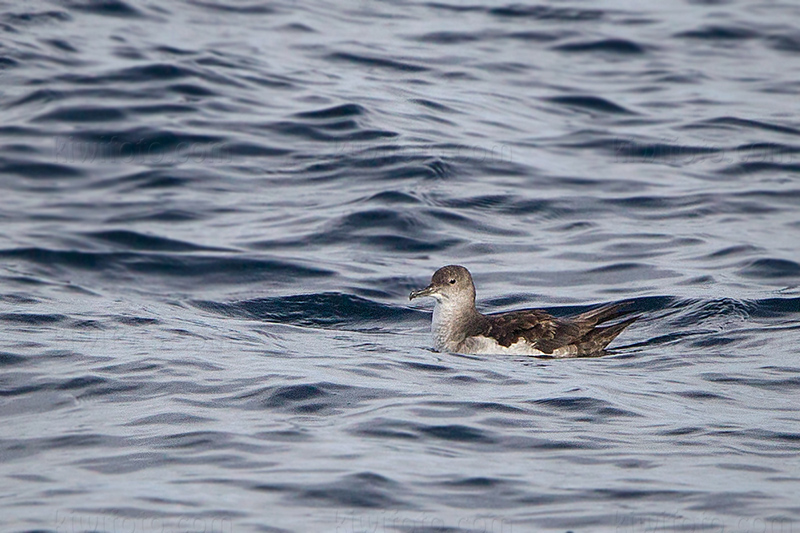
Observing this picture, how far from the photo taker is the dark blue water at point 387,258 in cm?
684

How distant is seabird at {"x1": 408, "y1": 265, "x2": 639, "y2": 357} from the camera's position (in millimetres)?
10148

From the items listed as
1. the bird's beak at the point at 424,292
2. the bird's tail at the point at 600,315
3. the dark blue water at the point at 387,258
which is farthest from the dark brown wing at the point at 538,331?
the bird's beak at the point at 424,292

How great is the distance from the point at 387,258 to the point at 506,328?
352 centimetres

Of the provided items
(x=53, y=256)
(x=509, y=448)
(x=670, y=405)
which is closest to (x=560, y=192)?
(x=53, y=256)

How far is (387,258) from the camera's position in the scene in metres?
13.5

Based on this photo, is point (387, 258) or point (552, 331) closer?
point (552, 331)

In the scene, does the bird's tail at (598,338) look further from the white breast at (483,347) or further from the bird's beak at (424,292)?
the bird's beak at (424,292)

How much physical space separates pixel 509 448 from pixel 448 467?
0.59 m

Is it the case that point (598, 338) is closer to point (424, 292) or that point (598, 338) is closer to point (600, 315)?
point (600, 315)

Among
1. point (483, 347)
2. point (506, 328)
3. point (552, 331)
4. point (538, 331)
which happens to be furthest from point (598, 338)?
point (483, 347)

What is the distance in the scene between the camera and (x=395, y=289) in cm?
1257

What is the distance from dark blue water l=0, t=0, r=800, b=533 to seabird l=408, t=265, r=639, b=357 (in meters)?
0.21

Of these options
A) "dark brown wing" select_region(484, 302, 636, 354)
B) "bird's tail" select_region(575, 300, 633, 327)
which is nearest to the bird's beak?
"dark brown wing" select_region(484, 302, 636, 354)

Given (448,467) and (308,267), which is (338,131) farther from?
(448,467)
